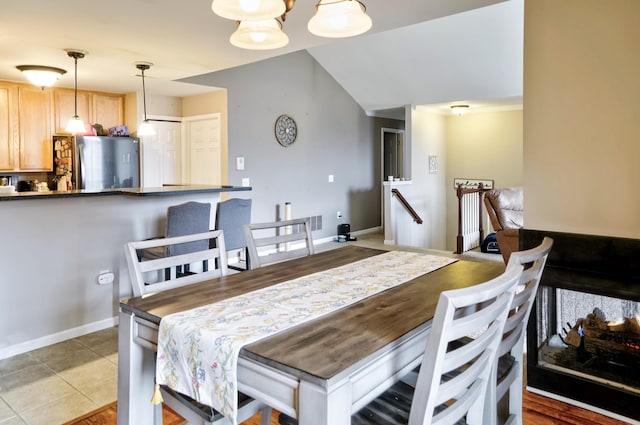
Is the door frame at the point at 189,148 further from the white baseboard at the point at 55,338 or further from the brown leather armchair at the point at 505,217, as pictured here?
the brown leather armchair at the point at 505,217

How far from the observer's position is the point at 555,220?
2299mm

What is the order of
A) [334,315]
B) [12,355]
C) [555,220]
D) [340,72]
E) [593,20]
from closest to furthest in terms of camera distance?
[334,315], [593,20], [555,220], [12,355], [340,72]

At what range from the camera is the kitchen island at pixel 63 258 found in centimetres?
291

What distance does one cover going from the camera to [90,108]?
5.47 metres

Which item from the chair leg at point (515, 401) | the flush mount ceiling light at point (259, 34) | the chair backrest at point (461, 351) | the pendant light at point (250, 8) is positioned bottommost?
the chair leg at point (515, 401)

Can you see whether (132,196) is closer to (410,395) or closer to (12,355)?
(12,355)

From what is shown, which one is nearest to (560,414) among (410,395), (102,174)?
(410,395)

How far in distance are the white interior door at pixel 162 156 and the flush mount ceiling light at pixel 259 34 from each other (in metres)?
4.23

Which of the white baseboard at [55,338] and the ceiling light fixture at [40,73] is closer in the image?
the white baseboard at [55,338]

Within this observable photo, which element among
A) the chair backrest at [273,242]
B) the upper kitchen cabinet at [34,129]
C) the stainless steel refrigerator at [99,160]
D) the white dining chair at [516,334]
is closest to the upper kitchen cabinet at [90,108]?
the upper kitchen cabinet at [34,129]

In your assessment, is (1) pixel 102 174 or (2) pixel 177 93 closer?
(1) pixel 102 174

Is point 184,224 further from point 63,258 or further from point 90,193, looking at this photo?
point 63,258

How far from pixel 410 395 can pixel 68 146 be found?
16.6 ft

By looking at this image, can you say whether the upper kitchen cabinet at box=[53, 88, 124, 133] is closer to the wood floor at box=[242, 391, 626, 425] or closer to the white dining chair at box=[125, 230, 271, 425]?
the white dining chair at box=[125, 230, 271, 425]
